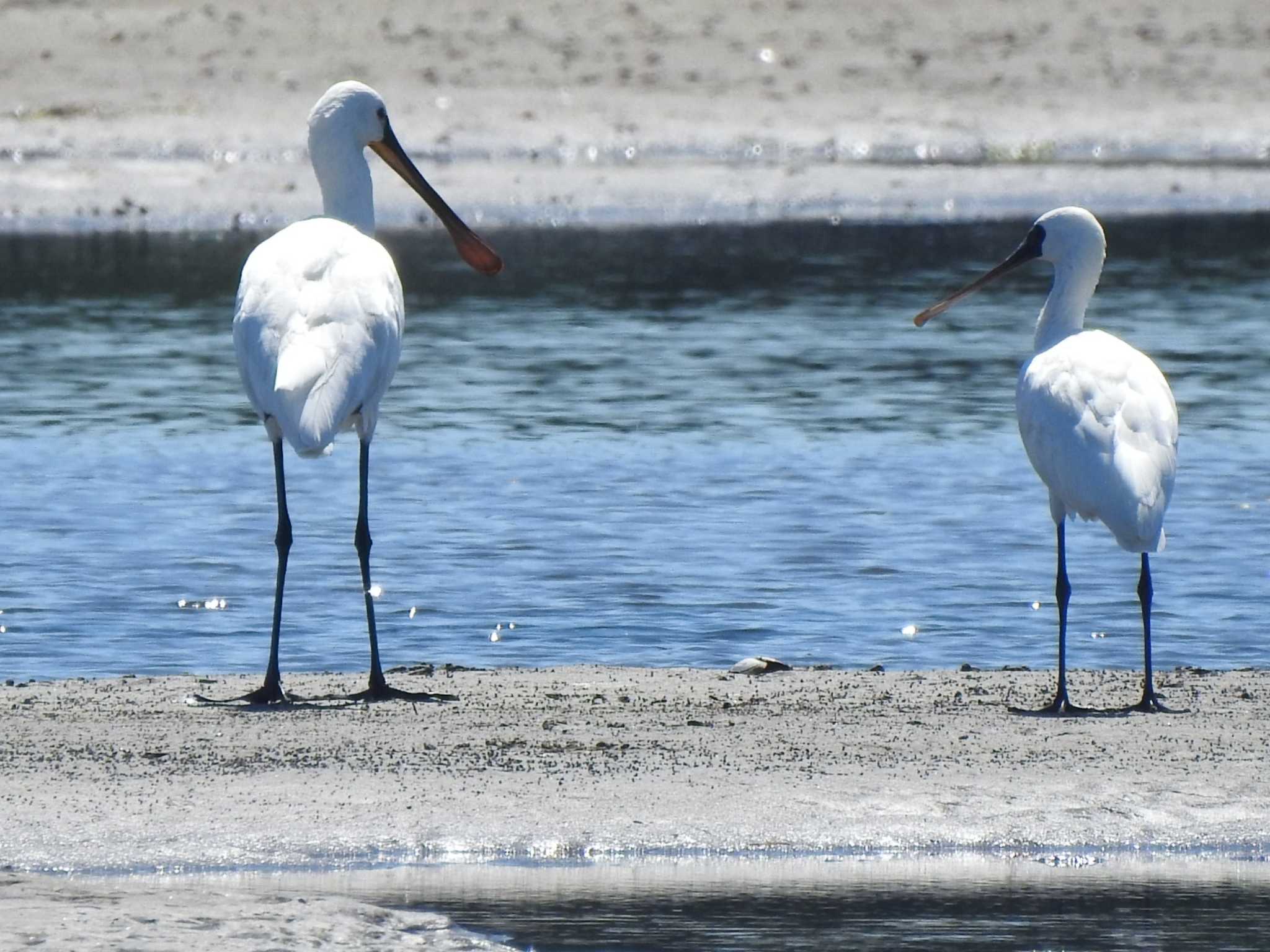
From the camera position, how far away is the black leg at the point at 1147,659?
324 inches

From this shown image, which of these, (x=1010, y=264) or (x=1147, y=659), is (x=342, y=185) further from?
Answer: (x=1147, y=659)

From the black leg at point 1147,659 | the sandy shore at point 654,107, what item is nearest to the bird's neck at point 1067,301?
the black leg at point 1147,659

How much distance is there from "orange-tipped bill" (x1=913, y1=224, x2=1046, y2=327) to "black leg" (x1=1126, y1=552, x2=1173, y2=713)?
5.05 feet

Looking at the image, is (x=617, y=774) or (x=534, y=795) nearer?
(x=534, y=795)

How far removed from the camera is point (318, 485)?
13656 millimetres

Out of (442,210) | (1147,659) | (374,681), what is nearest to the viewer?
(1147,659)

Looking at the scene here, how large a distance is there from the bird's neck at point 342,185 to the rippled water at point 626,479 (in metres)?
1.59

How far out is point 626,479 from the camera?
1362 cm

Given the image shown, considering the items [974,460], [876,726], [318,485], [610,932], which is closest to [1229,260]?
[974,460]

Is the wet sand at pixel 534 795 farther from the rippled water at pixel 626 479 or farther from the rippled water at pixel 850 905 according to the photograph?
the rippled water at pixel 626 479

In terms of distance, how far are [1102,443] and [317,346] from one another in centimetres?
242

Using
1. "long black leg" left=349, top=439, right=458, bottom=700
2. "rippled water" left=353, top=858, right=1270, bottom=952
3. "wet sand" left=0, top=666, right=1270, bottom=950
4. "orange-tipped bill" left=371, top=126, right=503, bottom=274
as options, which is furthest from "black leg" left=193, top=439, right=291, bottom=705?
"rippled water" left=353, top=858, right=1270, bottom=952

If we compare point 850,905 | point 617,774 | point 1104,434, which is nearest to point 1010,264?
point 1104,434

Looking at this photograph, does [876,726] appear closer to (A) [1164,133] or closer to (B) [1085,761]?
(B) [1085,761]
